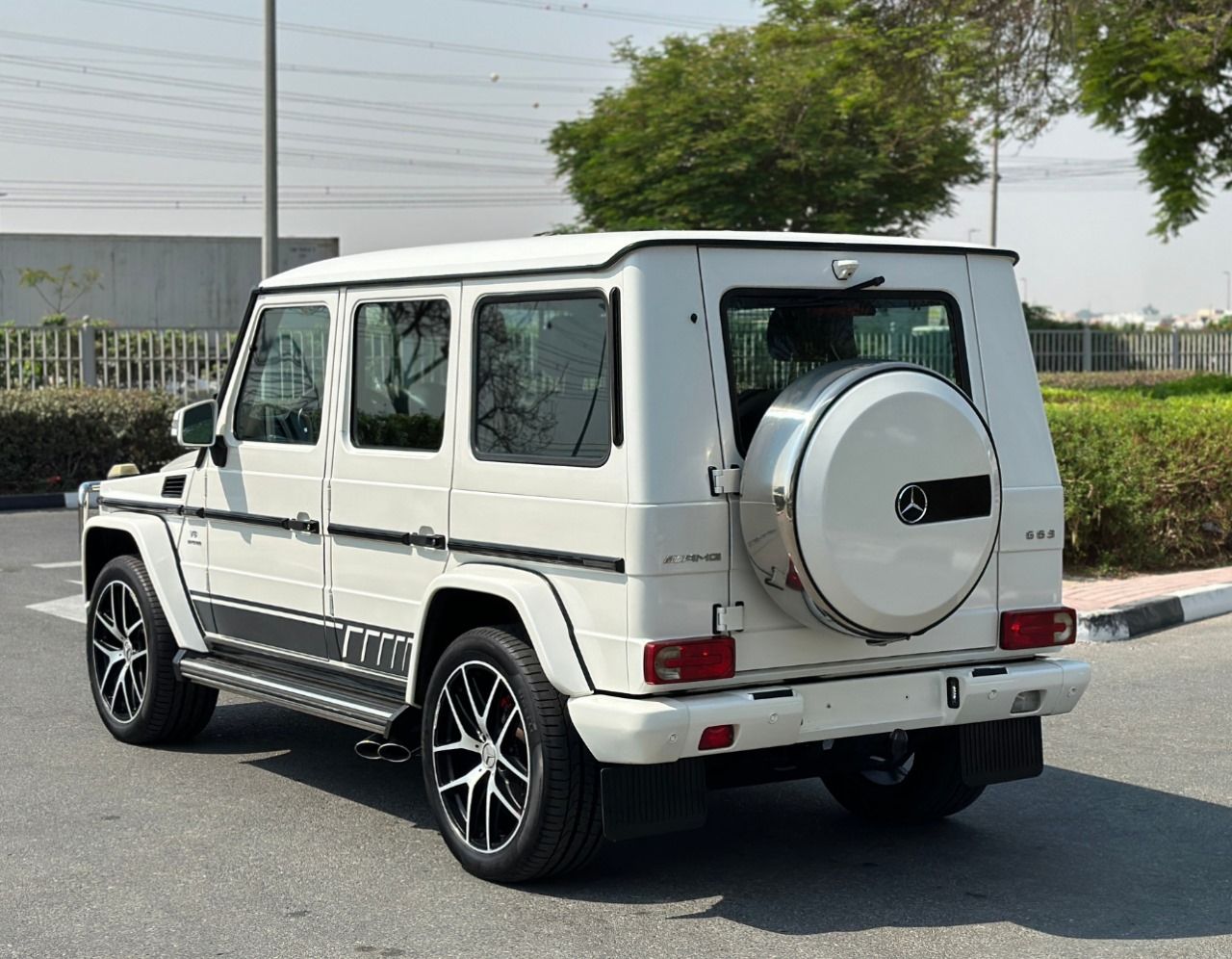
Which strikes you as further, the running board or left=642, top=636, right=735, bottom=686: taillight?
the running board

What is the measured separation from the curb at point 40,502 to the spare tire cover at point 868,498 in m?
15.3

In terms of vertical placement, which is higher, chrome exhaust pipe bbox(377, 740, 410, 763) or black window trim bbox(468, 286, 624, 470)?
black window trim bbox(468, 286, 624, 470)

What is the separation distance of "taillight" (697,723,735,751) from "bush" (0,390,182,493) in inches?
632

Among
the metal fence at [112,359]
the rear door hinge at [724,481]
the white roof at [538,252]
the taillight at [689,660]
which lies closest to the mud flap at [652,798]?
the taillight at [689,660]

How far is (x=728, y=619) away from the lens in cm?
489

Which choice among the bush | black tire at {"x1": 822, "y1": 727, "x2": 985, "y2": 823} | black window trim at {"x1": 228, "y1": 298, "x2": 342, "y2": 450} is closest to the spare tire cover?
black tire at {"x1": 822, "y1": 727, "x2": 985, "y2": 823}

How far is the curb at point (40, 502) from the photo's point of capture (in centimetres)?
1861

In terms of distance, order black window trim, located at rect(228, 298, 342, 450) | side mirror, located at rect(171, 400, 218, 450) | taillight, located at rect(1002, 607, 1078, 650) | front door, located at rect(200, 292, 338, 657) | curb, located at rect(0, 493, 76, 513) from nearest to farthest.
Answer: taillight, located at rect(1002, 607, 1078, 650) < front door, located at rect(200, 292, 338, 657) < black window trim, located at rect(228, 298, 342, 450) < side mirror, located at rect(171, 400, 218, 450) < curb, located at rect(0, 493, 76, 513)

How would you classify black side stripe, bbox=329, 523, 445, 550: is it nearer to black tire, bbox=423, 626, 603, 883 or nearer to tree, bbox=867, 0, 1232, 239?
black tire, bbox=423, 626, 603, 883

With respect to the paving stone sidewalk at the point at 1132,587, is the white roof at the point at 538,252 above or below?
above

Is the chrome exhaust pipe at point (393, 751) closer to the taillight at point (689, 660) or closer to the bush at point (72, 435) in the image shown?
the taillight at point (689, 660)

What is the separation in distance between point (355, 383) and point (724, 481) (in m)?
1.75

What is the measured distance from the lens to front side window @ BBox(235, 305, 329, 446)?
247 inches

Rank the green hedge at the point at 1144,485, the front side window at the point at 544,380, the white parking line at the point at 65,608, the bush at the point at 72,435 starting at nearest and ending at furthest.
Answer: the front side window at the point at 544,380 → the white parking line at the point at 65,608 → the green hedge at the point at 1144,485 → the bush at the point at 72,435
